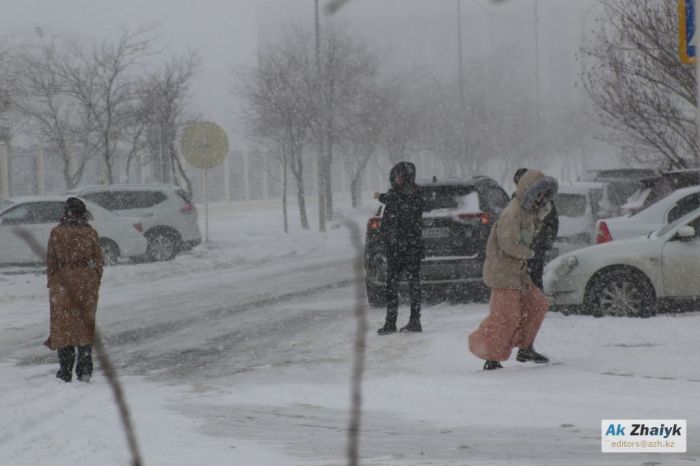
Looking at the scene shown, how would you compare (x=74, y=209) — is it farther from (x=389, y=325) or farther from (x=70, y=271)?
(x=389, y=325)

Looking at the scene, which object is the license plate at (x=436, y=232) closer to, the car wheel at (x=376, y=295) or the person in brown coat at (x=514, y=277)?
the car wheel at (x=376, y=295)

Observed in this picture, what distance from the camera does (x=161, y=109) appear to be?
32.7m

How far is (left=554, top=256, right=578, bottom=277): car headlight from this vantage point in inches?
500

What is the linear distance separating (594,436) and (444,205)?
768cm

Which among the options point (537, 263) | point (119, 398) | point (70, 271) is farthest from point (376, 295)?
point (119, 398)

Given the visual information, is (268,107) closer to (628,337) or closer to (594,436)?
(628,337)

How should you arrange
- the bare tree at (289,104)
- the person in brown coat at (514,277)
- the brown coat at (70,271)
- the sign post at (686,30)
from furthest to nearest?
1. the bare tree at (289,104)
2. the brown coat at (70,271)
3. the person in brown coat at (514,277)
4. the sign post at (686,30)

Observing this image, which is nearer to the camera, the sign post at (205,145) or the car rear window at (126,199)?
the car rear window at (126,199)

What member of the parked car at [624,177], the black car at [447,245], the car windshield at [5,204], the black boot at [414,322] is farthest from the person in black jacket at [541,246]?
the parked car at [624,177]

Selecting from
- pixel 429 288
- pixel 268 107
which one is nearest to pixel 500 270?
pixel 429 288

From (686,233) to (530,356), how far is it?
3.46m

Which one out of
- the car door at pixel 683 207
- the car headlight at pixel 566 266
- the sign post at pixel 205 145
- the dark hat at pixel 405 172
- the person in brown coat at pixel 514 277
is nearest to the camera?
the person in brown coat at pixel 514 277

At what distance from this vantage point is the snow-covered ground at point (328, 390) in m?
6.86

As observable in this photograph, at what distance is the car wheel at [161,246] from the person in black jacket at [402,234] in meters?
14.0
